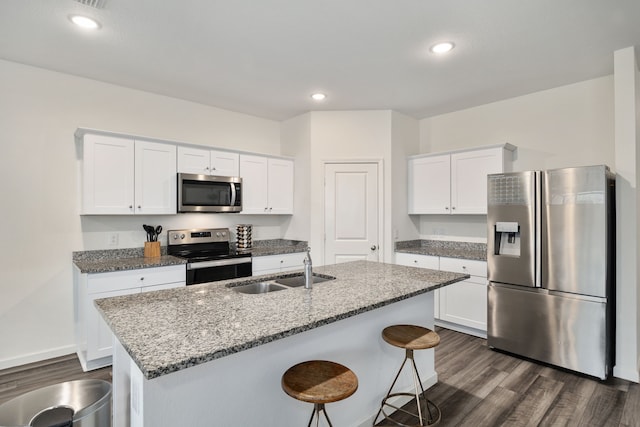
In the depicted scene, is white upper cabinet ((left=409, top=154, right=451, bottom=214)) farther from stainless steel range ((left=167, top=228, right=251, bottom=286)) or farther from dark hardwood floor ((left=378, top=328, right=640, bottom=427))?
stainless steel range ((left=167, top=228, right=251, bottom=286))

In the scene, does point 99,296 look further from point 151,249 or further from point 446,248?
point 446,248

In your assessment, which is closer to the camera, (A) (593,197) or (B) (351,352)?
(B) (351,352)

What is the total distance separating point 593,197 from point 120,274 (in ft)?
13.4

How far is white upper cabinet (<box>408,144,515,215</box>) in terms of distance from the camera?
380cm

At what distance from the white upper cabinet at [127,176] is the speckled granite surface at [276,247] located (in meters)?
1.11

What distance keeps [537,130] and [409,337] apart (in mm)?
3088

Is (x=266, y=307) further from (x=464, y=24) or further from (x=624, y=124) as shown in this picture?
(x=624, y=124)

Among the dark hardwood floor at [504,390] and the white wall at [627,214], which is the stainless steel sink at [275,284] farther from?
the white wall at [627,214]

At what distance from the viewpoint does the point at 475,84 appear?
350 centimetres

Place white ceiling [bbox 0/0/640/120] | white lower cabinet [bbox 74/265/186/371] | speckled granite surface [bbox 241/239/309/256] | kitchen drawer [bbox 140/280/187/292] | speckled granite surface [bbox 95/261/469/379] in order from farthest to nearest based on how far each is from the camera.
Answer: speckled granite surface [bbox 241/239/309/256], kitchen drawer [bbox 140/280/187/292], white lower cabinet [bbox 74/265/186/371], white ceiling [bbox 0/0/640/120], speckled granite surface [bbox 95/261/469/379]

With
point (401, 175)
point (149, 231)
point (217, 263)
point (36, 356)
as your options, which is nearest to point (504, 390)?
point (401, 175)

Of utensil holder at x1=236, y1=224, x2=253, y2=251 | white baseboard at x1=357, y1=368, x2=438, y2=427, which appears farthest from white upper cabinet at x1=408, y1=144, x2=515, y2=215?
utensil holder at x1=236, y1=224, x2=253, y2=251

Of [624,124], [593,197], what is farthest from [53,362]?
[624,124]

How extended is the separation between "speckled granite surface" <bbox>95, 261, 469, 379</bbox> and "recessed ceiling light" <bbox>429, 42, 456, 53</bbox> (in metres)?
1.84
